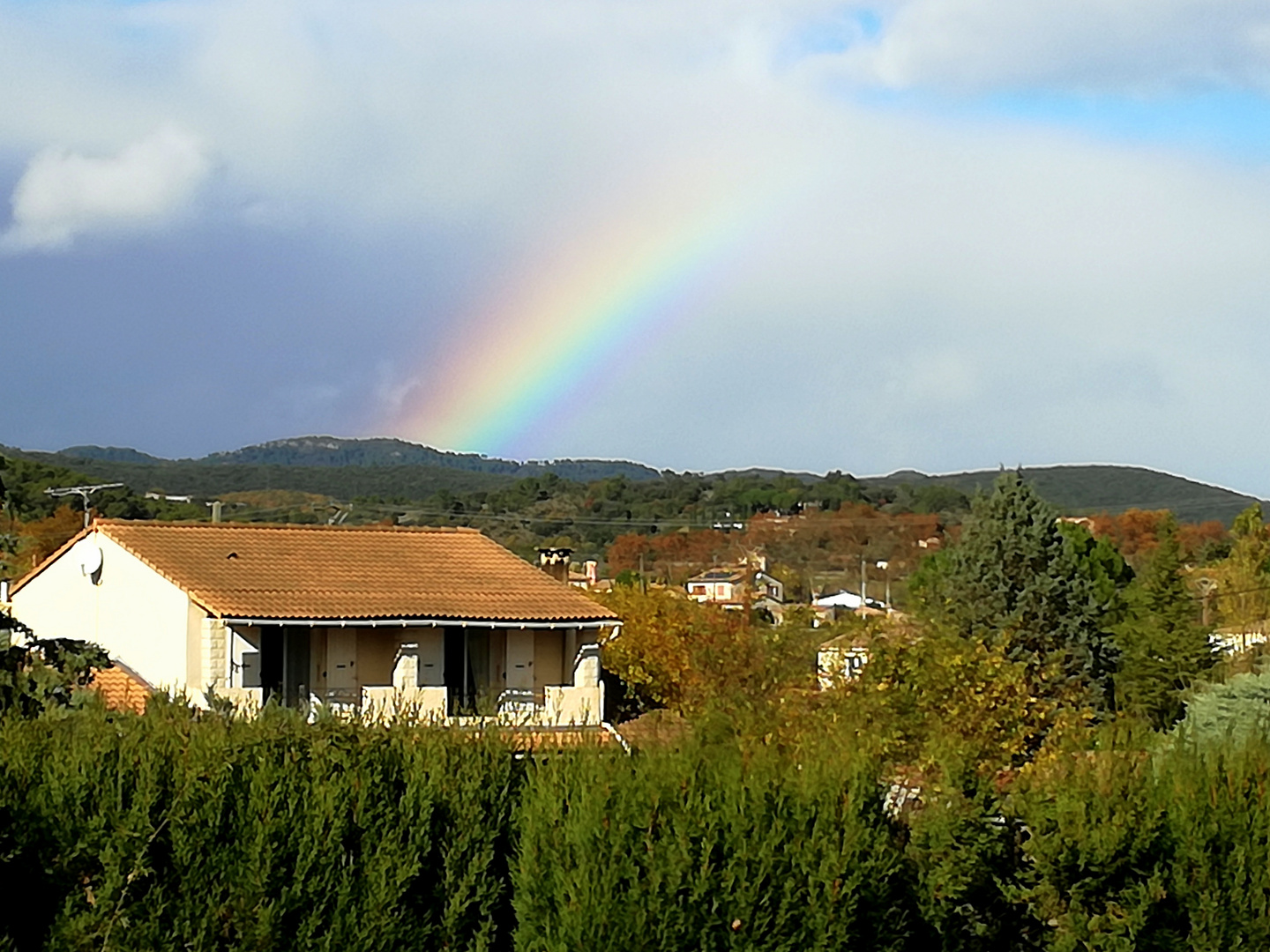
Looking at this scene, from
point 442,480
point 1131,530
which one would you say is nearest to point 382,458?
point 442,480

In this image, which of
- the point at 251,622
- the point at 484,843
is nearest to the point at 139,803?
the point at 484,843

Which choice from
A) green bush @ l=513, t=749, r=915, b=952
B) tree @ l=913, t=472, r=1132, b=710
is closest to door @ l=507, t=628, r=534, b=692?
tree @ l=913, t=472, r=1132, b=710

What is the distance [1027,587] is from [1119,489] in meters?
95.7

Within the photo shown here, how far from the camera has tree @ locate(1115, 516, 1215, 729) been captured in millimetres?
44969

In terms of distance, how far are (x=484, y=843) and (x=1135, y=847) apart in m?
3.53

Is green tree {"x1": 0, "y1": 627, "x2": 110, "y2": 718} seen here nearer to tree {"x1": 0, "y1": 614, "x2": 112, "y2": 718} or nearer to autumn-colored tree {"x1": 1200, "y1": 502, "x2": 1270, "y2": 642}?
tree {"x1": 0, "y1": 614, "x2": 112, "y2": 718}

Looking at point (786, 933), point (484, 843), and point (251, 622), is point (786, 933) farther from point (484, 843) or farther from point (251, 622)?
point (251, 622)

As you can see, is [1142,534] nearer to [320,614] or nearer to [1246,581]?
[1246,581]

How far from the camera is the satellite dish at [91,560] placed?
30.8 m

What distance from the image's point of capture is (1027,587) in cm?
4828

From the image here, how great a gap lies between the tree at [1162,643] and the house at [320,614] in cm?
1969

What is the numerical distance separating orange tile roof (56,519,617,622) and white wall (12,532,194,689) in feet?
1.66

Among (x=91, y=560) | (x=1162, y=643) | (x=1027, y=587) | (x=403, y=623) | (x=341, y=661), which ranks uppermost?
(x=91, y=560)

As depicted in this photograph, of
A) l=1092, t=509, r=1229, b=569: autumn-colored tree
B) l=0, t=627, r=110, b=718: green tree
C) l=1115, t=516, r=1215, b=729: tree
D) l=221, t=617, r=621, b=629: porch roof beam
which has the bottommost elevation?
l=1115, t=516, r=1215, b=729: tree
